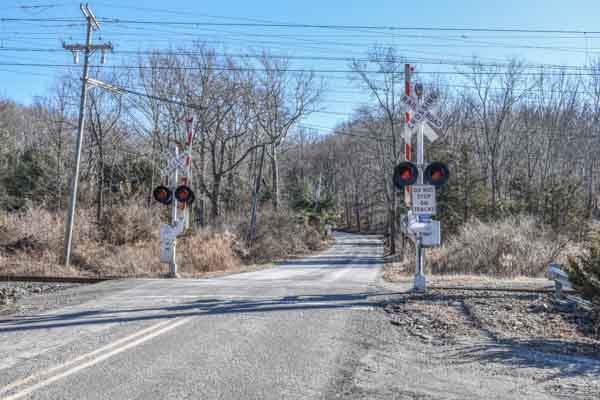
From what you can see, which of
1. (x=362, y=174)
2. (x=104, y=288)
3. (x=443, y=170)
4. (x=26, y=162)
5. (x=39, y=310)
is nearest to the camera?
(x=39, y=310)

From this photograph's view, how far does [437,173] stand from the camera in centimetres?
1028

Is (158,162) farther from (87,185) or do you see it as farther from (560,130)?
(560,130)

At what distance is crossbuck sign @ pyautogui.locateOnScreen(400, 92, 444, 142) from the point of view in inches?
411

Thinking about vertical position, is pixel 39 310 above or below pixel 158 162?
below

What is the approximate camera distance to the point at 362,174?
92000 mm

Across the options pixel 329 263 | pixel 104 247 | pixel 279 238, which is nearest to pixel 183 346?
pixel 104 247

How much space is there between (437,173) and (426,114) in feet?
3.92

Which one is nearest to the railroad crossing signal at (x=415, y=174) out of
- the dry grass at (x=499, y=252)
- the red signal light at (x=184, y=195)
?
the red signal light at (x=184, y=195)

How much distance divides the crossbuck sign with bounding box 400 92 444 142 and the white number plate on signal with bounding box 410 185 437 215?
39.7 inches

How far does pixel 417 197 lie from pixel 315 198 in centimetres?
5067

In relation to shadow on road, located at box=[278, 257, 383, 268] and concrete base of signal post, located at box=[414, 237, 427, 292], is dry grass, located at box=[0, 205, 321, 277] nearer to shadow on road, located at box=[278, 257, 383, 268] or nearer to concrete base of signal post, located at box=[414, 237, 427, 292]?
shadow on road, located at box=[278, 257, 383, 268]

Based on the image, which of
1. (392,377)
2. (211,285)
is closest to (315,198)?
(211,285)

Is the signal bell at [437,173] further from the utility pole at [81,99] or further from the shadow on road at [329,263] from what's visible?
the shadow on road at [329,263]

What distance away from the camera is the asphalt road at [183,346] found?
16.3ft
